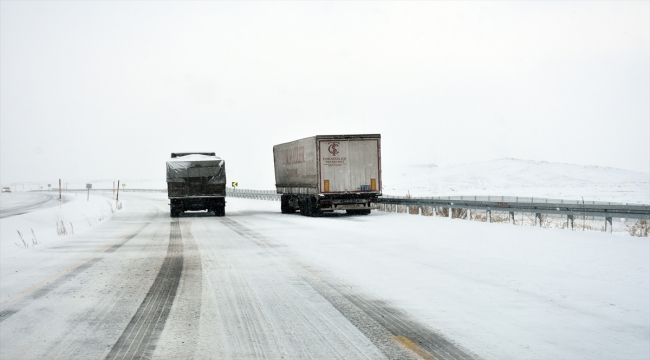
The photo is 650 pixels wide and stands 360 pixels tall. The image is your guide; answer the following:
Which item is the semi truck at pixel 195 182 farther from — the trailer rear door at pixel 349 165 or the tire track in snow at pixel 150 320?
the tire track in snow at pixel 150 320

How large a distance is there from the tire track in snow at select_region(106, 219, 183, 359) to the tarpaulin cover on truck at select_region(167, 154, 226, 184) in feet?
59.0

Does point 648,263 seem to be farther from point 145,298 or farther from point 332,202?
point 332,202

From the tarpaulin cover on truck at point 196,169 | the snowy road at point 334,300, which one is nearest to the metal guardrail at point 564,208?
the snowy road at point 334,300

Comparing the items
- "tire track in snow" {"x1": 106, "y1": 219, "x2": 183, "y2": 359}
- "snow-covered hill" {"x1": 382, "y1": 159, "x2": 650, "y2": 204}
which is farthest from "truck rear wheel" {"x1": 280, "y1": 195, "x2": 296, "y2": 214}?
"snow-covered hill" {"x1": 382, "y1": 159, "x2": 650, "y2": 204}

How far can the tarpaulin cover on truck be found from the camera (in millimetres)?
29156

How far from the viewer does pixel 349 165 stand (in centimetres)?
2758

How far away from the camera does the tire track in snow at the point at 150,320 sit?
18.4ft

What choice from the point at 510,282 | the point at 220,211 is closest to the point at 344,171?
the point at 220,211

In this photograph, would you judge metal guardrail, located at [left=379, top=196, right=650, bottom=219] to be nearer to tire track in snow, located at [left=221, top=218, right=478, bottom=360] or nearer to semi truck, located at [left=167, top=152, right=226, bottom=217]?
semi truck, located at [left=167, top=152, right=226, bottom=217]

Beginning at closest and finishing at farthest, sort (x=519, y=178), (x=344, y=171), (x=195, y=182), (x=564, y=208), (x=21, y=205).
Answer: (x=564, y=208)
(x=344, y=171)
(x=195, y=182)
(x=21, y=205)
(x=519, y=178)

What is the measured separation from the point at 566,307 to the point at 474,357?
2.92 m

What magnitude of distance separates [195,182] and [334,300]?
22320mm

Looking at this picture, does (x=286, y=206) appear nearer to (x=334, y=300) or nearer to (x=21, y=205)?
(x=334, y=300)

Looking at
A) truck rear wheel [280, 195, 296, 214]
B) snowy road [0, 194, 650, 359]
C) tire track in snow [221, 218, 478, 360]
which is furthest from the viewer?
truck rear wheel [280, 195, 296, 214]
